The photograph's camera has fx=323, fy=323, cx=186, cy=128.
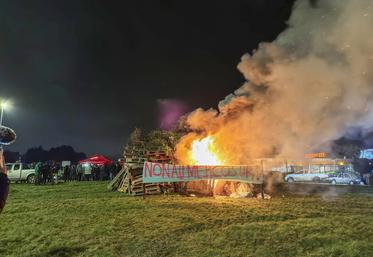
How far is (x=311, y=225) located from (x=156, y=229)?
445cm

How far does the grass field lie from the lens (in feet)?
24.5

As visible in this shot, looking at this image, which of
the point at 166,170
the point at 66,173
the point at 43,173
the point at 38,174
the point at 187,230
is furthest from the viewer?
the point at 66,173

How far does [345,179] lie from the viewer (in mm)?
32562

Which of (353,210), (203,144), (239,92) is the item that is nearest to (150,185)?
(203,144)

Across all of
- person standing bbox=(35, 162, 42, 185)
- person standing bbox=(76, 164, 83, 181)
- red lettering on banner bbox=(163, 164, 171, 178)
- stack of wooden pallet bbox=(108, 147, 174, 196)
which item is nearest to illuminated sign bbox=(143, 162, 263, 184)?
red lettering on banner bbox=(163, 164, 171, 178)

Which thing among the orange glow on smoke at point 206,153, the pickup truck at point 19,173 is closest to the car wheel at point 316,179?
the orange glow on smoke at point 206,153

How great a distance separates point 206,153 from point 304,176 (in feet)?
71.1

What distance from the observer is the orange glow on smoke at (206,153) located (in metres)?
20.2

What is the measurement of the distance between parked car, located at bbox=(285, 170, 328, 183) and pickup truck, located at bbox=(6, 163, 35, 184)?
27270mm

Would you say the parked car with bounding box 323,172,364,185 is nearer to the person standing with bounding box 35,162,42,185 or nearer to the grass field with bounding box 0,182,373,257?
the grass field with bounding box 0,182,373,257

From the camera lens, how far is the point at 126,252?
24.4 ft

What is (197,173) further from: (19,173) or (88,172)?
(19,173)

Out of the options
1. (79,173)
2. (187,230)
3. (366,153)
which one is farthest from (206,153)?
(366,153)

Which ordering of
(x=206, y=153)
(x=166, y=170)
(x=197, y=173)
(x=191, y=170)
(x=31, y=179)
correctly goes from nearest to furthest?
(x=166, y=170) → (x=191, y=170) → (x=197, y=173) → (x=206, y=153) → (x=31, y=179)
